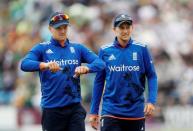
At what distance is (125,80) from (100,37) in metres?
8.58

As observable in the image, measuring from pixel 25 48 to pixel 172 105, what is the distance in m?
4.03

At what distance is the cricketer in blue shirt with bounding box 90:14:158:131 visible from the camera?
393 inches

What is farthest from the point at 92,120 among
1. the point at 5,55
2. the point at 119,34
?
the point at 5,55

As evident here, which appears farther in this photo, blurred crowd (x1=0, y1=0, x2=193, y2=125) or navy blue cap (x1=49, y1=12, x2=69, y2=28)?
blurred crowd (x1=0, y1=0, x2=193, y2=125)

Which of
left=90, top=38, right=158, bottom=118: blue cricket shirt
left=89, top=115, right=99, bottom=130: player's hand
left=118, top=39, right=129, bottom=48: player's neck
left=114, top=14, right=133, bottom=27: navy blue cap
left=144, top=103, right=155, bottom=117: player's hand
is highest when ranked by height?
left=114, top=14, right=133, bottom=27: navy blue cap

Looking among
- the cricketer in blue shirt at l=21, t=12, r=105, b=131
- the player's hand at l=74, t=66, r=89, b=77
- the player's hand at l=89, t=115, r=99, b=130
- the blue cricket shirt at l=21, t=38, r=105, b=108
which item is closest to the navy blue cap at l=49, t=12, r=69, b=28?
the cricketer in blue shirt at l=21, t=12, r=105, b=131

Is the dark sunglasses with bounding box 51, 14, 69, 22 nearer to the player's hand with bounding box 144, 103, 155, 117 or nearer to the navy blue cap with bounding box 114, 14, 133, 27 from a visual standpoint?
the navy blue cap with bounding box 114, 14, 133, 27

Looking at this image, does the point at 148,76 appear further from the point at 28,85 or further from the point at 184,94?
the point at 28,85

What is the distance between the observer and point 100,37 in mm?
18516

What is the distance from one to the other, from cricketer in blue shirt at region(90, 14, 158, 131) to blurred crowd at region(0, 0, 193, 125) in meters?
6.84

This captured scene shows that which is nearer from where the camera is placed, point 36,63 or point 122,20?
point 36,63

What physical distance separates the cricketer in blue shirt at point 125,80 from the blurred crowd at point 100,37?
6837 millimetres

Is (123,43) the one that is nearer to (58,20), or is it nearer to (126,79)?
(126,79)

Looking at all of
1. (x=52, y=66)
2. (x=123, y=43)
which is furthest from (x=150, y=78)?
(x=52, y=66)
